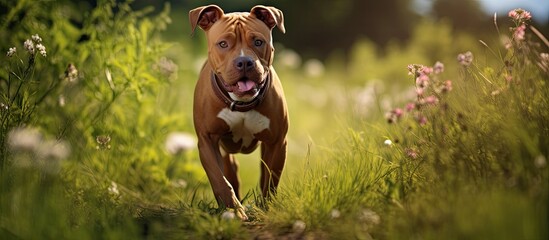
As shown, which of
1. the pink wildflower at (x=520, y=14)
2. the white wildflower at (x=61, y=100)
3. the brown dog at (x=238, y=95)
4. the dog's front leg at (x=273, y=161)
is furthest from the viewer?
the white wildflower at (x=61, y=100)

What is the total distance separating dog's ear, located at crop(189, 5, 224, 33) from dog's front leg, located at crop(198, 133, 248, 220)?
0.74m

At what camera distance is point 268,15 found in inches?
185


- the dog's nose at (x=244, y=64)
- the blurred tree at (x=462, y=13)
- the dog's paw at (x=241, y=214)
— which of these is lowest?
the dog's paw at (x=241, y=214)

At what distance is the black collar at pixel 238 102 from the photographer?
4.58m

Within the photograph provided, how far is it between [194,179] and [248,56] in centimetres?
324

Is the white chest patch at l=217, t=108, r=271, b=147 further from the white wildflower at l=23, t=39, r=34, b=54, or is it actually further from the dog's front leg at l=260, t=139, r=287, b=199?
the white wildflower at l=23, t=39, r=34, b=54

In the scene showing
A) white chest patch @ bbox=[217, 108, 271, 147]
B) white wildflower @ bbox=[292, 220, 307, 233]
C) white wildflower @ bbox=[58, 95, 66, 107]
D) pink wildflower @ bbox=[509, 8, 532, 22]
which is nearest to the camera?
white wildflower @ bbox=[292, 220, 307, 233]

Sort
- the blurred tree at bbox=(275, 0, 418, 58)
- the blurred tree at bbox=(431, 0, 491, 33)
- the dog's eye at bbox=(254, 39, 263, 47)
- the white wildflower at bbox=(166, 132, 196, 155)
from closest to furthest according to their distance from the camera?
1. the dog's eye at bbox=(254, 39, 263, 47)
2. the white wildflower at bbox=(166, 132, 196, 155)
3. the blurred tree at bbox=(431, 0, 491, 33)
4. the blurred tree at bbox=(275, 0, 418, 58)

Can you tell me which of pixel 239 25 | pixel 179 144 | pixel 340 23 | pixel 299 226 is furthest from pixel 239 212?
pixel 340 23

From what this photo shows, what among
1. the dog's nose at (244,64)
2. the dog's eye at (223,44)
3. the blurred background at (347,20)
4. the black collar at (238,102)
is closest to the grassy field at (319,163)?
the black collar at (238,102)

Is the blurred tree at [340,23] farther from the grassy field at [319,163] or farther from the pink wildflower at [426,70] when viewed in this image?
the pink wildflower at [426,70]

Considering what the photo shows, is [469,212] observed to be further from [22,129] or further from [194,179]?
[194,179]

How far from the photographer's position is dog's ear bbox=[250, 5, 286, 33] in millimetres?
4643

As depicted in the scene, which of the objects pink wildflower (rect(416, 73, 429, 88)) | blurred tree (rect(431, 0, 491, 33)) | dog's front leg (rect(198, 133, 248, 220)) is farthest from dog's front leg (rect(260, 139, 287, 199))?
blurred tree (rect(431, 0, 491, 33))
